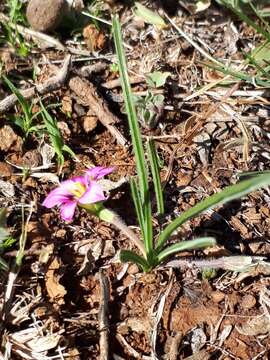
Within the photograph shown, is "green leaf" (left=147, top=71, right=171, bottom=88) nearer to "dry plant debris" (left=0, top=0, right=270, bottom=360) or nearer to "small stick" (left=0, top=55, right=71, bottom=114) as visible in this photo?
"dry plant debris" (left=0, top=0, right=270, bottom=360)

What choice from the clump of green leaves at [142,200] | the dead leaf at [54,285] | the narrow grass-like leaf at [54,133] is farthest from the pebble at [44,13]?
the dead leaf at [54,285]

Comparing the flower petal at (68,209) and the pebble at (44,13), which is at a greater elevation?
the pebble at (44,13)

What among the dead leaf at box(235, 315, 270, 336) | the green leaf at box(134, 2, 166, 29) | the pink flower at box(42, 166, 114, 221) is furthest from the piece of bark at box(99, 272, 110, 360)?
the green leaf at box(134, 2, 166, 29)

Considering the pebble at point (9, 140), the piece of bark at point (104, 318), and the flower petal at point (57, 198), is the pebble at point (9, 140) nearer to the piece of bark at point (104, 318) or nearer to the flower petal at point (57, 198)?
the flower petal at point (57, 198)

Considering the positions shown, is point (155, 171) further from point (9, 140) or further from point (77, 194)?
point (9, 140)

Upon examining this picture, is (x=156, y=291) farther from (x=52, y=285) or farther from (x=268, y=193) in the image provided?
(x=268, y=193)
